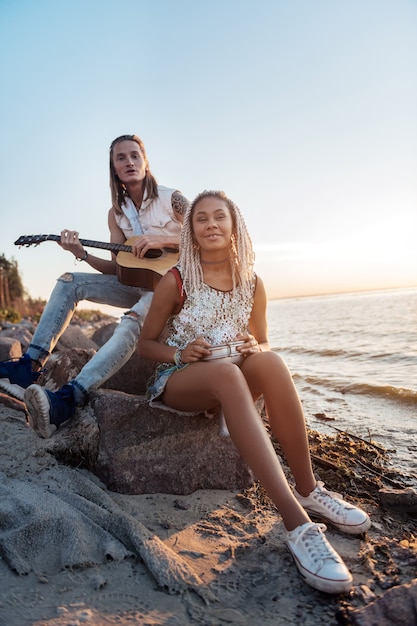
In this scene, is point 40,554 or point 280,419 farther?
point 280,419

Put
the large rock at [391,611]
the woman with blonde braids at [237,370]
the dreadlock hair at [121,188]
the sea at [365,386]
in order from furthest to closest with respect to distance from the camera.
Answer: the sea at [365,386], the dreadlock hair at [121,188], the woman with blonde braids at [237,370], the large rock at [391,611]

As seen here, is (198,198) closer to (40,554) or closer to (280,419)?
(280,419)

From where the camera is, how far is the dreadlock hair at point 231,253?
294cm

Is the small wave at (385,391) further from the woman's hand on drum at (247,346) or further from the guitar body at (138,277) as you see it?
the woman's hand on drum at (247,346)

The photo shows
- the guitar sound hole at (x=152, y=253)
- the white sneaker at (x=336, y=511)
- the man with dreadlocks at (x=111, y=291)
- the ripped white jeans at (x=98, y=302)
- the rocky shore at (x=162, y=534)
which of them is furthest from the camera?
the guitar sound hole at (x=152, y=253)

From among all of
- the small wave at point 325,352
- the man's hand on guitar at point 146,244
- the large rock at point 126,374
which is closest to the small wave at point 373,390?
the small wave at point 325,352

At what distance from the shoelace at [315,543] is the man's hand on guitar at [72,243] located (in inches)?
111

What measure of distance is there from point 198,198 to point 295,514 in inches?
74.4

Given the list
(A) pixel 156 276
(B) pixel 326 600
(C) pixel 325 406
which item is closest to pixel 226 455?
(B) pixel 326 600

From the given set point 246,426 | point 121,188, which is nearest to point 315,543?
point 246,426

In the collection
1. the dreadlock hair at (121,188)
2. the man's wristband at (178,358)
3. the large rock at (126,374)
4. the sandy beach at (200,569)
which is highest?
the dreadlock hair at (121,188)

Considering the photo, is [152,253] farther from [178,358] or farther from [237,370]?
[237,370]

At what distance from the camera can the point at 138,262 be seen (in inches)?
156

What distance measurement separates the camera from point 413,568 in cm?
215
